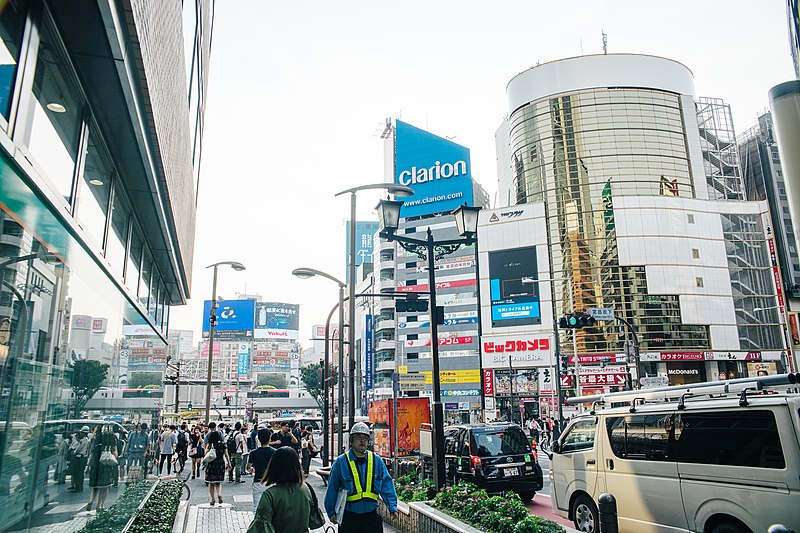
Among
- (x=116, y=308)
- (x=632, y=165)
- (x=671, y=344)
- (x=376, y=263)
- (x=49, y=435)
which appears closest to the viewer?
(x=49, y=435)

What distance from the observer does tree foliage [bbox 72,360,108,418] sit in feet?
14.1

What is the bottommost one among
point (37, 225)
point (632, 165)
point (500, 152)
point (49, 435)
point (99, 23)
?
point (49, 435)

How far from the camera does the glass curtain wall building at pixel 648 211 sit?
201 feet

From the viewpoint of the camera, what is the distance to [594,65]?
69250 millimetres

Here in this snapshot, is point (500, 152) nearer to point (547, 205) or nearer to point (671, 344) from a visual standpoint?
point (547, 205)

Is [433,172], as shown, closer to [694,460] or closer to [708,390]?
[708,390]

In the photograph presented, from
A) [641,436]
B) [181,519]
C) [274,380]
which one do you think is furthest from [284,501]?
[274,380]

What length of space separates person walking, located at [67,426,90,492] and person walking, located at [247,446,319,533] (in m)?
1.38

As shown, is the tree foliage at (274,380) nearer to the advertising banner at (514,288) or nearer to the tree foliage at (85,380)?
the advertising banner at (514,288)

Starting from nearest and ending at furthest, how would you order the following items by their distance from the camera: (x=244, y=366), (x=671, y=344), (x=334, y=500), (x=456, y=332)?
(x=334, y=500), (x=671, y=344), (x=456, y=332), (x=244, y=366)

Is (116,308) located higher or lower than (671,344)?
lower

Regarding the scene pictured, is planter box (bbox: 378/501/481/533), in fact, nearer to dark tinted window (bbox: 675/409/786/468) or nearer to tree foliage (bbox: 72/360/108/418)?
dark tinted window (bbox: 675/409/786/468)

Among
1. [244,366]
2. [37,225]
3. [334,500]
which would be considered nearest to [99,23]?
[37,225]

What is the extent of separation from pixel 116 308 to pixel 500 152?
86.1 m
